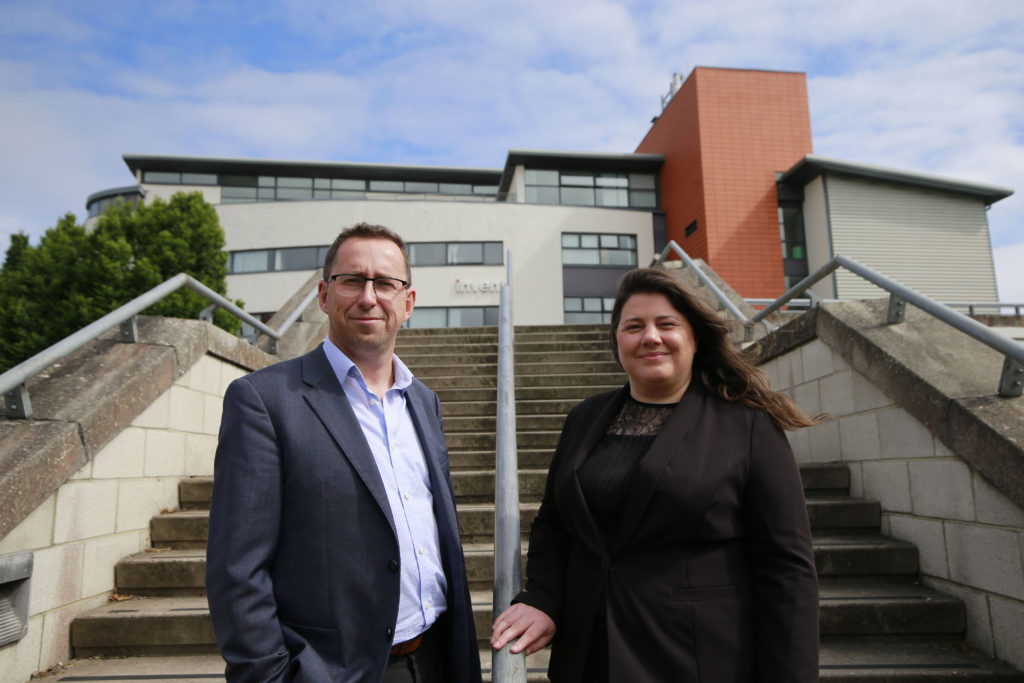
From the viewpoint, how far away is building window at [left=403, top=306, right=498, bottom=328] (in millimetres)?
22719

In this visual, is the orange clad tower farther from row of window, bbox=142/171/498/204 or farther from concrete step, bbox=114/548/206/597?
concrete step, bbox=114/548/206/597

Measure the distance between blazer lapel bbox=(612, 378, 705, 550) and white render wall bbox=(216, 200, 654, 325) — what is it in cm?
2142

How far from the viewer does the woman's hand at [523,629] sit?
1497mm

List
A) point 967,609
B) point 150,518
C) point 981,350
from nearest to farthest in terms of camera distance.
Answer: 1. point 967,609
2. point 981,350
3. point 150,518

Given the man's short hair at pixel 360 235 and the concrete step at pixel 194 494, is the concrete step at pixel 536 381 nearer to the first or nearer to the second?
the concrete step at pixel 194 494

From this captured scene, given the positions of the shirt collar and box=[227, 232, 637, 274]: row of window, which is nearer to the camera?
the shirt collar

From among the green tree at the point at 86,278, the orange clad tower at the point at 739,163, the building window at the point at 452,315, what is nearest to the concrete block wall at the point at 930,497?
the green tree at the point at 86,278

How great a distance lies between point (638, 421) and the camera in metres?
1.75

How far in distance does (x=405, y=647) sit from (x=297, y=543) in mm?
383

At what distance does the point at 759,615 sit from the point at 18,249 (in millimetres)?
29998

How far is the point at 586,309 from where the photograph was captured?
23.7m

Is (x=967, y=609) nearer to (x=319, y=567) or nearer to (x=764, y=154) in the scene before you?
(x=319, y=567)

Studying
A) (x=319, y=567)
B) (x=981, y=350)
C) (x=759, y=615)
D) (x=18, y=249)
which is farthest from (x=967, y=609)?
(x=18, y=249)

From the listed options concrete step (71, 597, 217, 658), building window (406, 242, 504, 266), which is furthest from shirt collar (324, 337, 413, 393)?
building window (406, 242, 504, 266)
